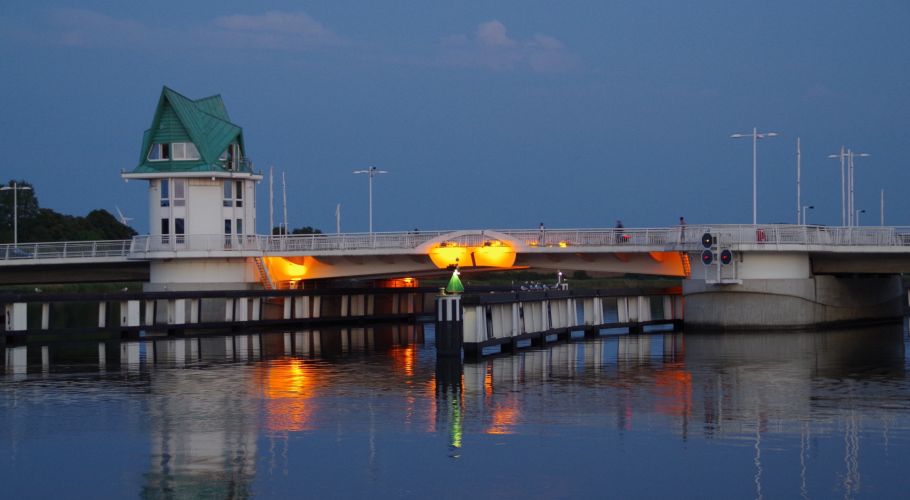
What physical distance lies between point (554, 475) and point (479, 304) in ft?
66.2

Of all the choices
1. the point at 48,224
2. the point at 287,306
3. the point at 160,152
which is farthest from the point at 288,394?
the point at 48,224

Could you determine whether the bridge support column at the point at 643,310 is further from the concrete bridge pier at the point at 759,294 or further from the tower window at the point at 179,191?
Answer: the tower window at the point at 179,191

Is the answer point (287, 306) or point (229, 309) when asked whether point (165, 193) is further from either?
point (287, 306)

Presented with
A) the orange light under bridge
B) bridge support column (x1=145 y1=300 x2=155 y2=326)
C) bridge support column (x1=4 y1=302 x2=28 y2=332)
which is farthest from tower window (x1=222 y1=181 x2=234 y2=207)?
bridge support column (x1=4 y1=302 x2=28 y2=332)

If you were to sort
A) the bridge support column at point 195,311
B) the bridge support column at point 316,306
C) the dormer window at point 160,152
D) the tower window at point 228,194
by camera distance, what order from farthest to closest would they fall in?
1. the bridge support column at point 316,306
2. the tower window at point 228,194
3. the dormer window at point 160,152
4. the bridge support column at point 195,311

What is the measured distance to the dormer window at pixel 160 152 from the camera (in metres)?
66.6

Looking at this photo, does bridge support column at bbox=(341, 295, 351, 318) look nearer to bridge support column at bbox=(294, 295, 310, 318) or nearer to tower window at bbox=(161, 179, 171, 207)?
bridge support column at bbox=(294, 295, 310, 318)

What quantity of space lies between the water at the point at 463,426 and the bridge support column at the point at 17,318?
913 centimetres

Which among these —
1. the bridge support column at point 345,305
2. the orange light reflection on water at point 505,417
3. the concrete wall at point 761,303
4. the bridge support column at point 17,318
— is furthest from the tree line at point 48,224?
the orange light reflection on water at point 505,417

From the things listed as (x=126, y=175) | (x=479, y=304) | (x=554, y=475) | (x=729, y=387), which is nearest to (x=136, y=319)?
(x=126, y=175)

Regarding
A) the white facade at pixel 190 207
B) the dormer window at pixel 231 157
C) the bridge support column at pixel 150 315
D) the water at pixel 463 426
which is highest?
the dormer window at pixel 231 157

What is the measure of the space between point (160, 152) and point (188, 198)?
3.17 m

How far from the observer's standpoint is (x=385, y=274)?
66.1 meters

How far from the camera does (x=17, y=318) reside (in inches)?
2141
